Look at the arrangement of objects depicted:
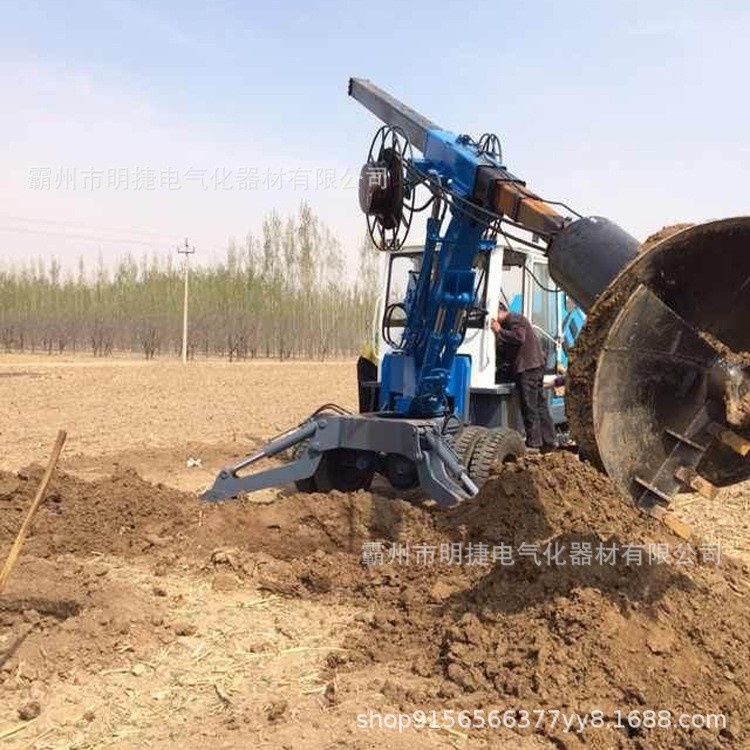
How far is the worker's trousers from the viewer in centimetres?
721

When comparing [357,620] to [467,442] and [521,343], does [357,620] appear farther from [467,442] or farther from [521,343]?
[521,343]

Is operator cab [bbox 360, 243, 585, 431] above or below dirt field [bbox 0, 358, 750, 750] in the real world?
above

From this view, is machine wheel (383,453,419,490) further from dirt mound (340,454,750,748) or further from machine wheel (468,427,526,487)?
dirt mound (340,454,750,748)

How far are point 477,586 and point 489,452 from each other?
2053 millimetres

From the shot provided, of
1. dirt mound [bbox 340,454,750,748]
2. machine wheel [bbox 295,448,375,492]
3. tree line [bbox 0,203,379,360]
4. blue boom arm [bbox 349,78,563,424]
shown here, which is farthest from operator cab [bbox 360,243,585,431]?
tree line [bbox 0,203,379,360]

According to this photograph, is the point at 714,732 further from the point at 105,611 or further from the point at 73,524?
the point at 73,524

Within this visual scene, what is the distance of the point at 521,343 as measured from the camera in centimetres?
705

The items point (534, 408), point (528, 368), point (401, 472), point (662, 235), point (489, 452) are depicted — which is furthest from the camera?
point (534, 408)

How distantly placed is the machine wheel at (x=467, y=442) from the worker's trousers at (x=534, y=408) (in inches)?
44.6

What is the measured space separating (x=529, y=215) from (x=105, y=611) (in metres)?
3.13

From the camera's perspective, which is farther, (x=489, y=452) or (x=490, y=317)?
(x=490, y=317)

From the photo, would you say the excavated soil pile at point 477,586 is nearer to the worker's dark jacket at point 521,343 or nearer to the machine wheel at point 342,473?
the machine wheel at point 342,473

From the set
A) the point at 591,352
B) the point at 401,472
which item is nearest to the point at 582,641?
the point at 591,352

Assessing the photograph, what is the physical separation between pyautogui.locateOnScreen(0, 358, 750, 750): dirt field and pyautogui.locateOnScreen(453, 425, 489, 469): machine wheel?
0.74m
